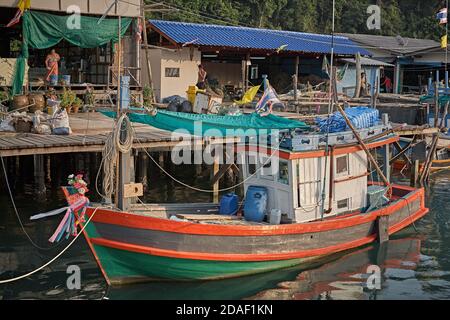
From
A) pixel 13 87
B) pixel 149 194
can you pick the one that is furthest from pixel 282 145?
pixel 13 87

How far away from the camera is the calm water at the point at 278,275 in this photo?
12.9 metres

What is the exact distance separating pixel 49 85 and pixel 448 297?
1635 centimetres

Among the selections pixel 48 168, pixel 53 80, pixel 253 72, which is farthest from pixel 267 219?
pixel 253 72

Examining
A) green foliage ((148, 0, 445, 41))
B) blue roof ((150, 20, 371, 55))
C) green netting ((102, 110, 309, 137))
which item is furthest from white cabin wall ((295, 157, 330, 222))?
green foliage ((148, 0, 445, 41))

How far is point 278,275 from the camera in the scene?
1406 cm

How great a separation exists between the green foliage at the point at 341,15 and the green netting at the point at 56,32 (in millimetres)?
20147

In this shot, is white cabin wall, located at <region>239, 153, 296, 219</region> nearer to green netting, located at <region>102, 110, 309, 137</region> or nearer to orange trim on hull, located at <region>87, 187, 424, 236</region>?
orange trim on hull, located at <region>87, 187, 424, 236</region>

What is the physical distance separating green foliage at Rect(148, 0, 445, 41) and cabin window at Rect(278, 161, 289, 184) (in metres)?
30.9

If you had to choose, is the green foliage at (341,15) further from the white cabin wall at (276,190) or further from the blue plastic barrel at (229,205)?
the white cabin wall at (276,190)

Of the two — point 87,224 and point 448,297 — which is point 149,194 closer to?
point 87,224

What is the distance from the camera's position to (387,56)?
42375mm

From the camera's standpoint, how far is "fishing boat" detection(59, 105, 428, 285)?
41.2 feet

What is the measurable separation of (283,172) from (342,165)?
1750 mm

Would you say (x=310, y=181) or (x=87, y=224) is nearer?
(x=87, y=224)
